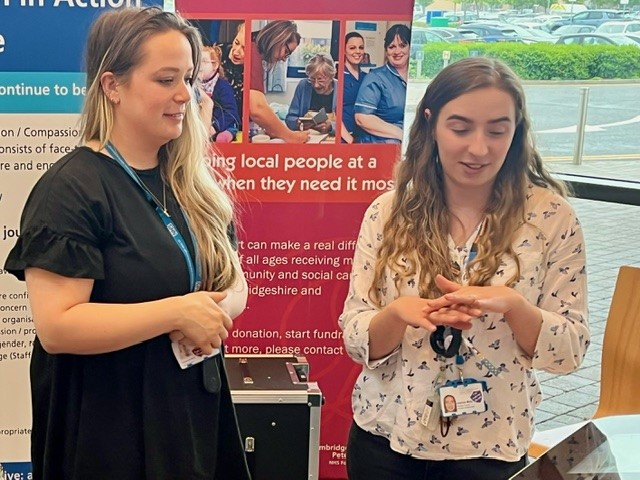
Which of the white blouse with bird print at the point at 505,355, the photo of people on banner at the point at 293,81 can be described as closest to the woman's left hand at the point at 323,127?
the photo of people on banner at the point at 293,81

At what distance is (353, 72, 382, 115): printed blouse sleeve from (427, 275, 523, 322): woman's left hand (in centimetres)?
138

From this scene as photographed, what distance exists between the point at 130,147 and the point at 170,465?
678 millimetres

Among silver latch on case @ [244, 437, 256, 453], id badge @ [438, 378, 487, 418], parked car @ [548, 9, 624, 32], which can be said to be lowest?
silver latch on case @ [244, 437, 256, 453]

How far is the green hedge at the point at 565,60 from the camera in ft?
11.8

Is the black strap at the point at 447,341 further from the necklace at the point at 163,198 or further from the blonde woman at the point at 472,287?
the necklace at the point at 163,198

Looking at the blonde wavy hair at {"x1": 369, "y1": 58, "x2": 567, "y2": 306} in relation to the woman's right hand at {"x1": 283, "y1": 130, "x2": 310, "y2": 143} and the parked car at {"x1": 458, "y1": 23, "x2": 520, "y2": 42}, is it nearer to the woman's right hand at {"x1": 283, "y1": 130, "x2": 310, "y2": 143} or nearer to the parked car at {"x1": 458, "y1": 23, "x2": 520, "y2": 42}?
the woman's right hand at {"x1": 283, "y1": 130, "x2": 310, "y2": 143}

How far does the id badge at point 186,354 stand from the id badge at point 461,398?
Answer: 50 centimetres

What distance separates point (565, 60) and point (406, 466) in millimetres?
2334

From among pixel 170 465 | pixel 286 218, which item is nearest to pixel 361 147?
pixel 286 218

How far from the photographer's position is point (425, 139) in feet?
6.54

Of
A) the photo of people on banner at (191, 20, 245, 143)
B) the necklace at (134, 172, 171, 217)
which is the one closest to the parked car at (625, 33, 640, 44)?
the photo of people on banner at (191, 20, 245, 143)

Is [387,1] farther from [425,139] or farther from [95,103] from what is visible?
[95,103]

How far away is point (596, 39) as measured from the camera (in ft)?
11.8

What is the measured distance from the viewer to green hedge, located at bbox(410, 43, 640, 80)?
360cm
